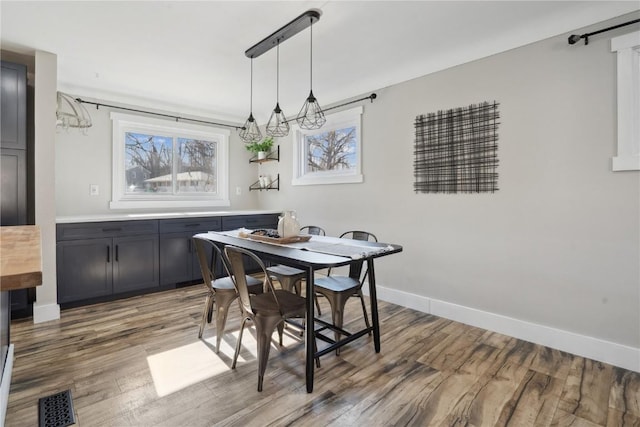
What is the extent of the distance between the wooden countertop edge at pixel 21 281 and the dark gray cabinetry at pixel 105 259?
294cm

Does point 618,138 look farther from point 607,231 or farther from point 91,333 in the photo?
point 91,333

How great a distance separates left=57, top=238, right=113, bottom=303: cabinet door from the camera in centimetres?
310

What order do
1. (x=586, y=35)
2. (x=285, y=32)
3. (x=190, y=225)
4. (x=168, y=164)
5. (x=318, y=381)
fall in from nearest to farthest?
(x=318, y=381) → (x=586, y=35) → (x=285, y=32) → (x=190, y=225) → (x=168, y=164)

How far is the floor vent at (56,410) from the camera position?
5.20 feet

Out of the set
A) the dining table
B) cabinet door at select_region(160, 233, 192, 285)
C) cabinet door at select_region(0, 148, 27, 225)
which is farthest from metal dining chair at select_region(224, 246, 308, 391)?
cabinet door at select_region(0, 148, 27, 225)

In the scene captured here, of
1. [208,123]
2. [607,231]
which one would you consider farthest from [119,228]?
[607,231]

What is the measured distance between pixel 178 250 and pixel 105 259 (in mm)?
740

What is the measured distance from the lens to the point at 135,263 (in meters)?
3.54

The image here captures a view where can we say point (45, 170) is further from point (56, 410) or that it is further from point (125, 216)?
point (56, 410)

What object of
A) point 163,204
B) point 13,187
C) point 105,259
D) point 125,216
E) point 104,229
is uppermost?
point 13,187

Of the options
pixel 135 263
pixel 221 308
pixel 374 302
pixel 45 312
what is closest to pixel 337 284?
pixel 374 302

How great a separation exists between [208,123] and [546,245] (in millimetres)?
4340

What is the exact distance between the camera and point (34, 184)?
291 centimetres

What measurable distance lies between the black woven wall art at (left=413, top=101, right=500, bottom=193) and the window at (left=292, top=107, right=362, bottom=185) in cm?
79
